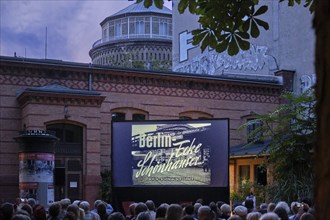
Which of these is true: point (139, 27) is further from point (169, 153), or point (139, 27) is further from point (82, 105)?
point (169, 153)

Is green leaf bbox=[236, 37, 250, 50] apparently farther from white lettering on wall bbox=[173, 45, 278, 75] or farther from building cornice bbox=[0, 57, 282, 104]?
white lettering on wall bbox=[173, 45, 278, 75]

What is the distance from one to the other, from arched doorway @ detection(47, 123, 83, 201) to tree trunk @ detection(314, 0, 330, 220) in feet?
81.4

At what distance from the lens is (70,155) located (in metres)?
26.1

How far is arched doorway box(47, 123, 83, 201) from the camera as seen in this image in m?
25.9

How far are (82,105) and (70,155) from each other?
2.37 metres

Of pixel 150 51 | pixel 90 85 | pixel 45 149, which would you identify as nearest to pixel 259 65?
pixel 90 85

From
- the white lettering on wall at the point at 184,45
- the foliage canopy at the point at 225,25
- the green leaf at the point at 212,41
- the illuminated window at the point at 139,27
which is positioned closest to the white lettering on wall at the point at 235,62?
the white lettering on wall at the point at 184,45

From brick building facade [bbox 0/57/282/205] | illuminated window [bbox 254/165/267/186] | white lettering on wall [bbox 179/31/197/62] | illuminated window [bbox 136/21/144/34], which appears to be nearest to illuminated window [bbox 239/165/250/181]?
brick building facade [bbox 0/57/282/205]

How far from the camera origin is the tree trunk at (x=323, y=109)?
1.46m

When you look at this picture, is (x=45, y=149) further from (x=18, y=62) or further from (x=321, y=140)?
(x=321, y=140)

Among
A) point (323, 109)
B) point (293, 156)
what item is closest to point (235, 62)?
point (293, 156)

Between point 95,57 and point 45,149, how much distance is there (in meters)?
48.5

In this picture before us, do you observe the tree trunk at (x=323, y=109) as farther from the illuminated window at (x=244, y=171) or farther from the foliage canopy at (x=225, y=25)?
the illuminated window at (x=244, y=171)

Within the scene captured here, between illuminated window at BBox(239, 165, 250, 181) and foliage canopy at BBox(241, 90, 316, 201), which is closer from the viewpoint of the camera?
foliage canopy at BBox(241, 90, 316, 201)
